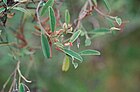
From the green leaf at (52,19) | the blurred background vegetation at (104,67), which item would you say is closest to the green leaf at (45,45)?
the green leaf at (52,19)

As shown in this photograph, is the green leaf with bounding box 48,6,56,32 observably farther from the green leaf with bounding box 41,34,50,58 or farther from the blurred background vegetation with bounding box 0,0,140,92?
the blurred background vegetation with bounding box 0,0,140,92

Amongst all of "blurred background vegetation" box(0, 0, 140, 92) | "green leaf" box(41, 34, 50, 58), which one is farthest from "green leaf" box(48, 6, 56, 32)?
"blurred background vegetation" box(0, 0, 140, 92)

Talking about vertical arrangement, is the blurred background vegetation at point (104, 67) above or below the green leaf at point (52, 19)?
below

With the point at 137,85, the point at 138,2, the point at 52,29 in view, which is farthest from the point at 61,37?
the point at 137,85

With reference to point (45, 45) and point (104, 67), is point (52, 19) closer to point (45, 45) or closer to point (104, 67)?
point (45, 45)

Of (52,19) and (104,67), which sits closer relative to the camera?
(52,19)

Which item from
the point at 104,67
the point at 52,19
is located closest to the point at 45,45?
the point at 52,19

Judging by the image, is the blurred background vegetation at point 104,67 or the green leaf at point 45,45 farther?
the blurred background vegetation at point 104,67

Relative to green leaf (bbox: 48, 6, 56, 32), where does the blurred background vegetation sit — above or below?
below

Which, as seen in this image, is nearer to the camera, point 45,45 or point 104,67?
point 45,45

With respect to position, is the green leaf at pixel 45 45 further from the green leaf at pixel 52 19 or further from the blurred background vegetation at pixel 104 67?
the blurred background vegetation at pixel 104 67

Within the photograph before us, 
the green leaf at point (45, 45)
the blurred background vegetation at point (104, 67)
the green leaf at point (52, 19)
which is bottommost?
the blurred background vegetation at point (104, 67)

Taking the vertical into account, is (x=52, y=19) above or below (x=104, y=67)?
above
